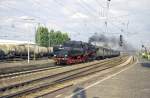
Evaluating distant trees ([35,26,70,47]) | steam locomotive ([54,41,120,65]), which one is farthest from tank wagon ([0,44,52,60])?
distant trees ([35,26,70,47])

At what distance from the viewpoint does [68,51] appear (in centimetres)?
3684

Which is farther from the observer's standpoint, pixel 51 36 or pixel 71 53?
pixel 51 36

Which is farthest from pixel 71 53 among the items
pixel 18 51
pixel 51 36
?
pixel 51 36

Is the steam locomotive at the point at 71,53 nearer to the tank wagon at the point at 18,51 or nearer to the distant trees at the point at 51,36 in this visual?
the tank wagon at the point at 18,51

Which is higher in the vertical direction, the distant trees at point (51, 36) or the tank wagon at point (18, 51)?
the distant trees at point (51, 36)

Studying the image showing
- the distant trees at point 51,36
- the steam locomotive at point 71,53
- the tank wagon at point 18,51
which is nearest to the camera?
the steam locomotive at point 71,53

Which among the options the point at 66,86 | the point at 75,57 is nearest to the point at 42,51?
the point at 75,57

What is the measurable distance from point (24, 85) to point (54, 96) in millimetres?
3567

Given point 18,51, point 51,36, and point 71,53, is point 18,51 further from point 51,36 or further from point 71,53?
point 51,36

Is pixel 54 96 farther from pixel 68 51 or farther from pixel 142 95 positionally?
pixel 68 51

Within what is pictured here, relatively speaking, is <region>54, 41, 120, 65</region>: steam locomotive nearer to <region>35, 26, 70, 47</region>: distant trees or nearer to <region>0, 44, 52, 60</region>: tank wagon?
<region>0, 44, 52, 60</region>: tank wagon

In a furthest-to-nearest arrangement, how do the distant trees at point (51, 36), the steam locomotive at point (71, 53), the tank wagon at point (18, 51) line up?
the distant trees at point (51, 36) → the tank wagon at point (18, 51) → the steam locomotive at point (71, 53)

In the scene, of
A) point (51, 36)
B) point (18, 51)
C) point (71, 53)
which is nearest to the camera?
point (71, 53)

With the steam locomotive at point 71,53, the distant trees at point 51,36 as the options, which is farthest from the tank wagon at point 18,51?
the distant trees at point 51,36
